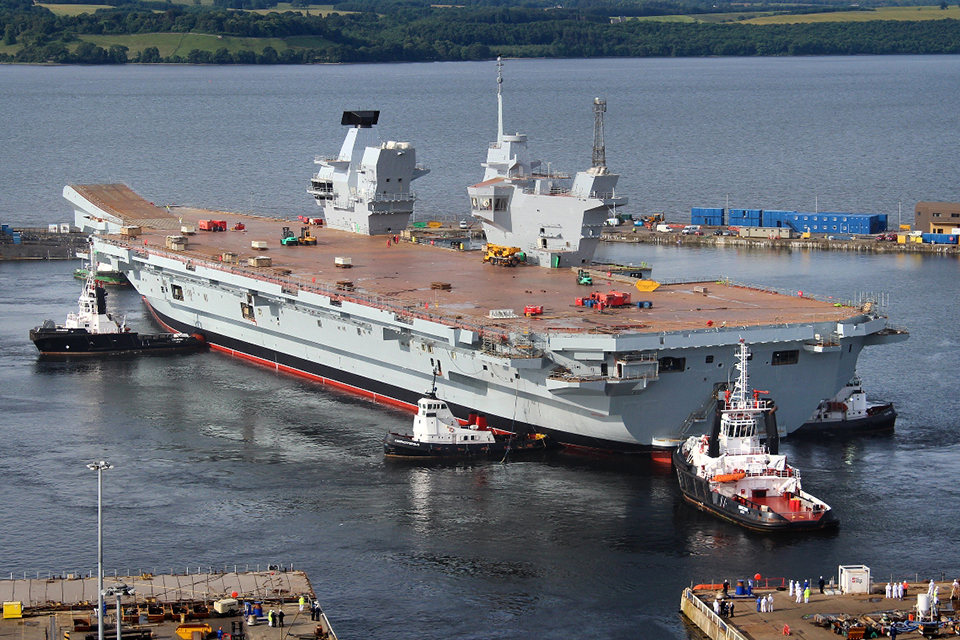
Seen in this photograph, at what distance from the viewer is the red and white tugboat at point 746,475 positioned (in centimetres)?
3562

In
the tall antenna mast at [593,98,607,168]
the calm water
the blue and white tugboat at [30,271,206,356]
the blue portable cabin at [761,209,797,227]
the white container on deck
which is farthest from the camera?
the blue portable cabin at [761,209,797,227]

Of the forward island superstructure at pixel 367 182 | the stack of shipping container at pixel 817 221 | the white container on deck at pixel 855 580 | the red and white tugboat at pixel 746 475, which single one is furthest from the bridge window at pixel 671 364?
the stack of shipping container at pixel 817 221

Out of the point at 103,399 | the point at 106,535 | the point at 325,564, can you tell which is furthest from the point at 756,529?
the point at 103,399

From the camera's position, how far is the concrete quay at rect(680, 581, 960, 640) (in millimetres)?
27453

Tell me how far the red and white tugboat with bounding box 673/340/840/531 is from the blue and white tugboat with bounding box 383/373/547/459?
559cm

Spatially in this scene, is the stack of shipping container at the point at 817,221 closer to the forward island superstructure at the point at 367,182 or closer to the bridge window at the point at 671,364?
the forward island superstructure at the point at 367,182

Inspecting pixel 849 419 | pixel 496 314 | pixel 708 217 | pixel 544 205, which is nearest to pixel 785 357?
pixel 849 419

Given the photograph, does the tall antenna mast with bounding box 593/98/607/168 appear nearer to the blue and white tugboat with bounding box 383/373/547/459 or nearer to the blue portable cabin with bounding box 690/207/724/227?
the blue and white tugboat with bounding box 383/373/547/459

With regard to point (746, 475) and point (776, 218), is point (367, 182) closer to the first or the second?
point (776, 218)

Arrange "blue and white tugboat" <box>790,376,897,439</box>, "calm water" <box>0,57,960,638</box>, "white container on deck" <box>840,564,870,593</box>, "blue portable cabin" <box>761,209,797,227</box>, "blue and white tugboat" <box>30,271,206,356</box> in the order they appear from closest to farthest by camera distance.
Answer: "white container on deck" <box>840,564,870,593</box> < "calm water" <box>0,57,960,638</box> < "blue and white tugboat" <box>790,376,897,439</box> < "blue and white tugboat" <box>30,271,206,356</box> < "blue portable cabin" <box>761,209,797,227</box>

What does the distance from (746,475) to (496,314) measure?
34.8 feet

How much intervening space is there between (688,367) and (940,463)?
25.4ft

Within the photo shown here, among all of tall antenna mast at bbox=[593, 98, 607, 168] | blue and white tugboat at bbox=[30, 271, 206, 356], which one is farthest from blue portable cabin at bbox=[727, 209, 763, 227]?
blue and white tugboat at bbox=[30, 271, 206, 356]

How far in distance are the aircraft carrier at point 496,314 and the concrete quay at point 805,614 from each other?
10737mm
